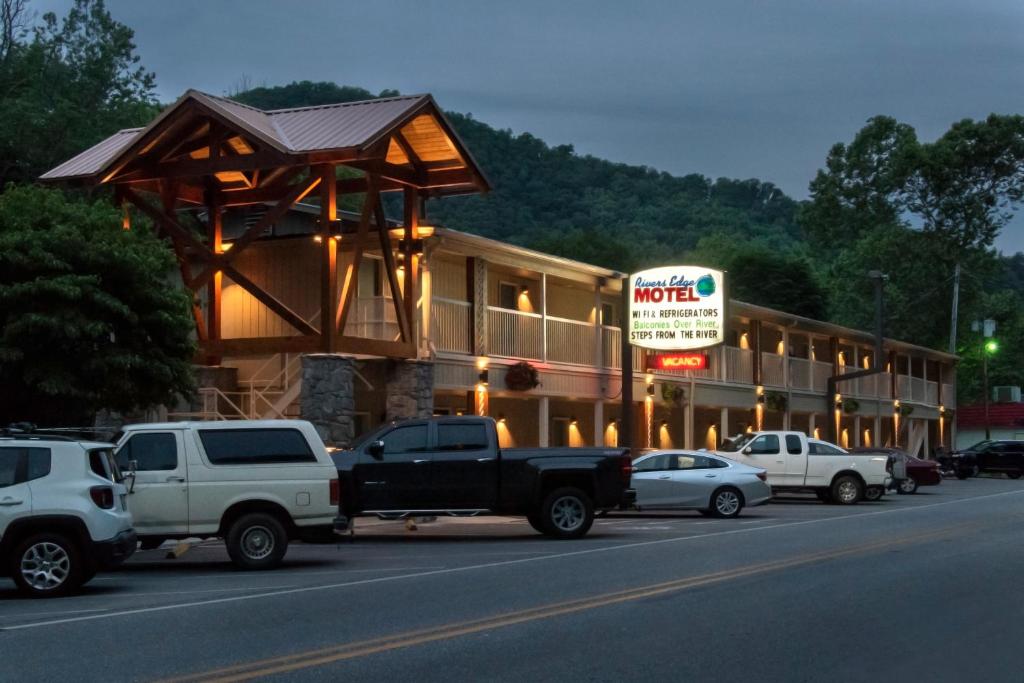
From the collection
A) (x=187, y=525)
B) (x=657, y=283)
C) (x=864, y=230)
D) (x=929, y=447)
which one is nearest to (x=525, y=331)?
(x=657, y=283)

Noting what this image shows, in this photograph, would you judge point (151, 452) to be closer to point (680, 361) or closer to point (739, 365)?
point (680, 361)

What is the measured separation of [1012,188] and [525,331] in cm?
4915

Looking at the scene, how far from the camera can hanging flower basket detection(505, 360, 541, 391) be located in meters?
33.4

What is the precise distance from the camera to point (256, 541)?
17.0 meters

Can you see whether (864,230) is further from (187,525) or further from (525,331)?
(187,525)

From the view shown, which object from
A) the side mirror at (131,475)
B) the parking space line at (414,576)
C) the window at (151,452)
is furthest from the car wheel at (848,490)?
the side mirror at (131,475)

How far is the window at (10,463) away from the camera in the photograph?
1420 centimetres

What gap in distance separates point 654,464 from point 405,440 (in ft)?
28.1

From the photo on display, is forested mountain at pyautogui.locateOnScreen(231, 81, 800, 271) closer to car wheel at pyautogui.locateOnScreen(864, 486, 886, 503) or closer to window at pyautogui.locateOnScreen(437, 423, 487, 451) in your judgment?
car wheel at pyautogui.locateOnScreen(864, 486, 886, 503)

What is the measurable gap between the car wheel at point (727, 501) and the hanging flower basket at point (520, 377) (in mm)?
7146

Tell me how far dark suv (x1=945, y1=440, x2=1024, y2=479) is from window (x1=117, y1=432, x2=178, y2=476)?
4422 centimetres

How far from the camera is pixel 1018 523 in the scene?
24906 mm

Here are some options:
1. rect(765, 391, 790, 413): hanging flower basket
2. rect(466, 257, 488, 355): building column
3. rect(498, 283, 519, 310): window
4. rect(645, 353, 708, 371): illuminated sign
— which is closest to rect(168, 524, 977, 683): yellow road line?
rect(466, 257, 488, 355): building column

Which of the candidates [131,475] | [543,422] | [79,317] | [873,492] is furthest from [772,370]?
[131,475]
